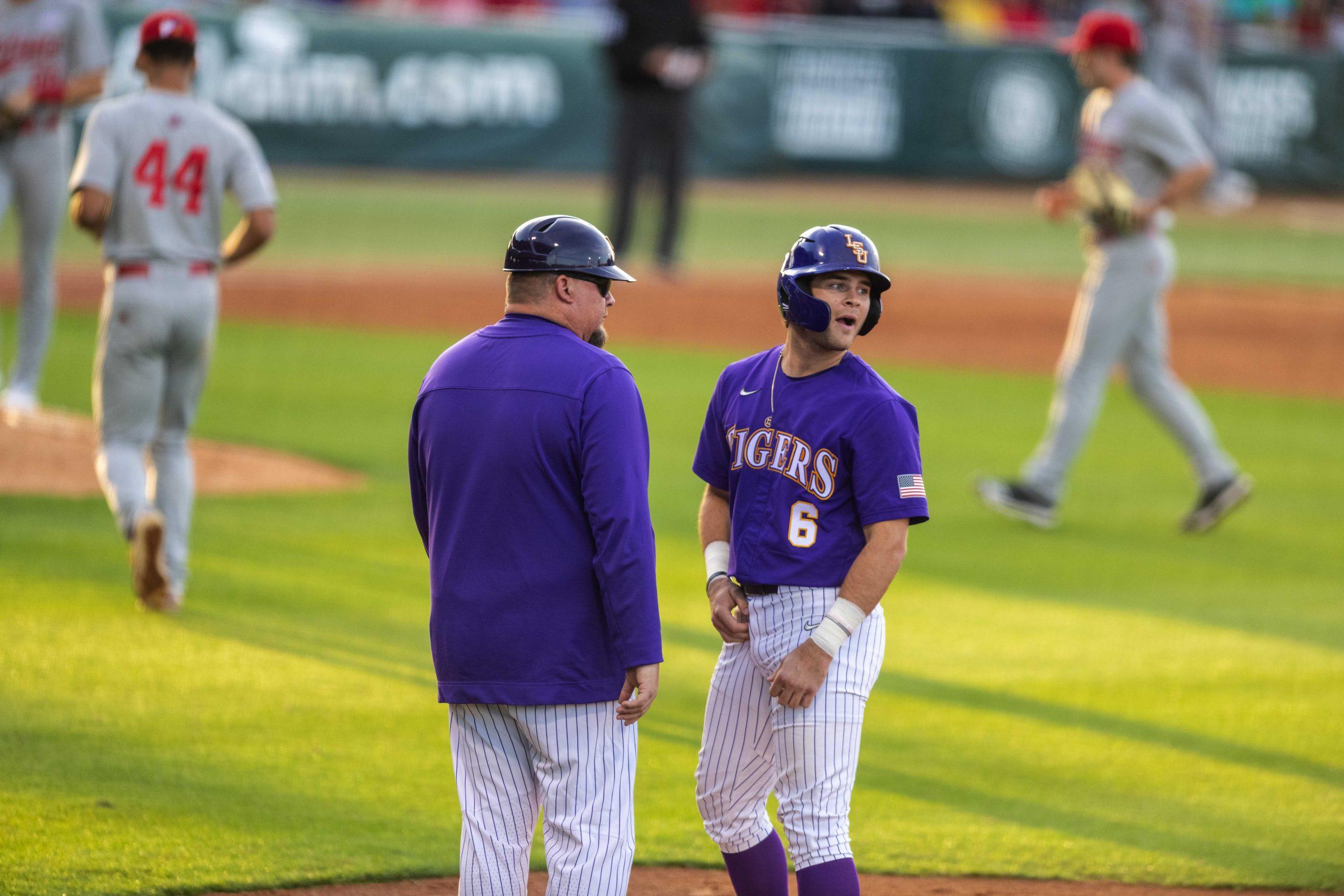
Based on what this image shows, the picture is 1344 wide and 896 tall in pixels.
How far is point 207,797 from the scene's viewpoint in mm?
4609

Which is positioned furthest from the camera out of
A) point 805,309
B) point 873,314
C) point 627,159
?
point 627,159

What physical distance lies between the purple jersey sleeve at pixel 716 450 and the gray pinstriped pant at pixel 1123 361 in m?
5.07

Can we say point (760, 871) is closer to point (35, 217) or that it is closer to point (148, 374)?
point (148, 374)

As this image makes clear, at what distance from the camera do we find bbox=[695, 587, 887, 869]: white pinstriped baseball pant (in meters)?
3.41

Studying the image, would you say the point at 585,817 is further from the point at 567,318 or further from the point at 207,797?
the point at 207,797

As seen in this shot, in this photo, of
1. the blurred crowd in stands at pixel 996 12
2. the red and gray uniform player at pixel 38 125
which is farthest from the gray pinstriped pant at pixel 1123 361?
the blurred crowd in stands at pixel 996 12

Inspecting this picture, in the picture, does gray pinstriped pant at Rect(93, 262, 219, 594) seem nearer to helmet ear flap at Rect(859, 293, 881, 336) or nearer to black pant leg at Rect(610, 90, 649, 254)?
helmet ear flap at Rect(859, 293, 881, 336)

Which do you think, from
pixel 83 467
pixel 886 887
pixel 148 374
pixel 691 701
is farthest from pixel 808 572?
pixel 83 467

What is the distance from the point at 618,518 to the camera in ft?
10.3

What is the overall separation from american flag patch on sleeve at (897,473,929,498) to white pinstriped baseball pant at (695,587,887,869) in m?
0.27

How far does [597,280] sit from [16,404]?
22.1 feet

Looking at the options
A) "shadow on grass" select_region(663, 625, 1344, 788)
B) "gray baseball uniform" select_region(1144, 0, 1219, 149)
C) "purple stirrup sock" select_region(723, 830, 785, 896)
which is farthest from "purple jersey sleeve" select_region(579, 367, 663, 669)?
"gray baseball uniform" select_region(1144, 0, 1219, 149)

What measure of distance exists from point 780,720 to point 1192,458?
579 cm

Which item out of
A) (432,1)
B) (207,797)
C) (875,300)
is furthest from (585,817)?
(432,1)
